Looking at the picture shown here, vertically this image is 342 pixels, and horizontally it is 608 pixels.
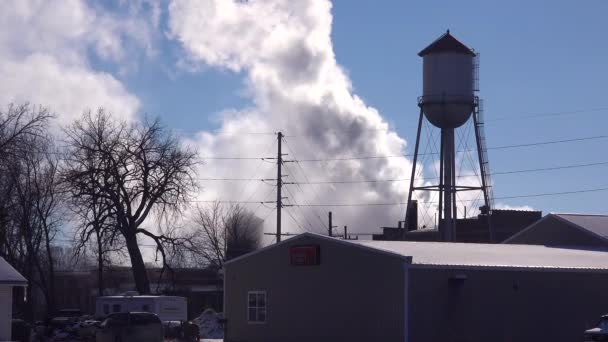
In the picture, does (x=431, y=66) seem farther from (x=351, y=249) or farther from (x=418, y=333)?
(x=418, y=333)

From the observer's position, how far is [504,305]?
4006cm

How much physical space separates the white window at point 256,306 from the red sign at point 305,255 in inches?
109

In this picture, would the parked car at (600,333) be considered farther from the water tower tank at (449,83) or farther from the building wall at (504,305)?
the water tower tank at (449,83)

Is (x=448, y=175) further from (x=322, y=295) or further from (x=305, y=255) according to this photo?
(x=322, y=295)

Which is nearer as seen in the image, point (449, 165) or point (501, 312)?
point (501, 312)

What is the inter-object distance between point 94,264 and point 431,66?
60.9 m

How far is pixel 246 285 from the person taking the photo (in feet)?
151

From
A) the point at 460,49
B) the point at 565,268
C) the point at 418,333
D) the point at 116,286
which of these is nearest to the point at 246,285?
the point at 418,333

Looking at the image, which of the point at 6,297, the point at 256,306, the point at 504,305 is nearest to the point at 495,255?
the point at 504,305

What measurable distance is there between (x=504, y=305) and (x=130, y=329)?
583 inches

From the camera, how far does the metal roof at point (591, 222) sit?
2031 inches

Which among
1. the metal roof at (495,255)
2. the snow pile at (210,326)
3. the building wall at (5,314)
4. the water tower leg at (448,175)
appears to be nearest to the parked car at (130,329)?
the building wall at (5,314)

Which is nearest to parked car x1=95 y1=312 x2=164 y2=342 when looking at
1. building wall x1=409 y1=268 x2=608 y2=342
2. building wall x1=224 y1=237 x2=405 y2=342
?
building wall x1=224 y1=237 x2=405 y2=342

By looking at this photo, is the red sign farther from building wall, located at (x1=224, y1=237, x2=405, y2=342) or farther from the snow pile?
the snow pile
